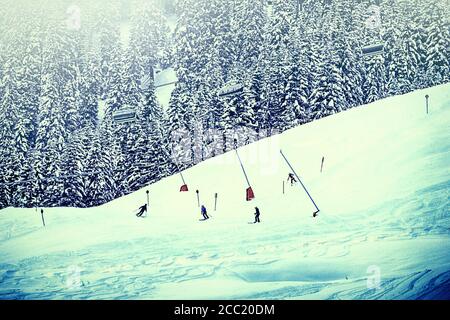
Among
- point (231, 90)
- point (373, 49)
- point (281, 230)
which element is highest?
point (373, 49)

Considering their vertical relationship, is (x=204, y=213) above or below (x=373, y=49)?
below

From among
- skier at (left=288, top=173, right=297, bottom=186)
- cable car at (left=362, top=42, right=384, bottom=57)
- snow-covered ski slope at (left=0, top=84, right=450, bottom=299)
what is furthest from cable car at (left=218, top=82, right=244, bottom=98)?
cable car at (left=362, top=42, right=384, bottom=57)

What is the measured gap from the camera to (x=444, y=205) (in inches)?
257

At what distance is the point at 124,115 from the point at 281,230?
3.74 metres

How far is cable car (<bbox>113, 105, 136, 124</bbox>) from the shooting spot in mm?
8562

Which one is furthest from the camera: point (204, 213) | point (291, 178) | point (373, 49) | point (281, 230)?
point (373, 49)

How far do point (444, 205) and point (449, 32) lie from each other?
3.21m

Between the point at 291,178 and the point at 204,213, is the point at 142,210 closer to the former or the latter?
the point at 204,213

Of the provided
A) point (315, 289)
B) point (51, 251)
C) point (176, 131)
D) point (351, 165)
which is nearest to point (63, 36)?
point (176, 131)

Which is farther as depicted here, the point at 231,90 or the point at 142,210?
the point at 231,90

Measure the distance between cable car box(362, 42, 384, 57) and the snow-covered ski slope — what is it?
0.93 metres

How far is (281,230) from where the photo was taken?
7.09 meters

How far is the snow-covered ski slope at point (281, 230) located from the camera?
20.4ft

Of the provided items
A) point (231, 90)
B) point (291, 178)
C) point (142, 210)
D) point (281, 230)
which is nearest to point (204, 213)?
point (142, 210)
